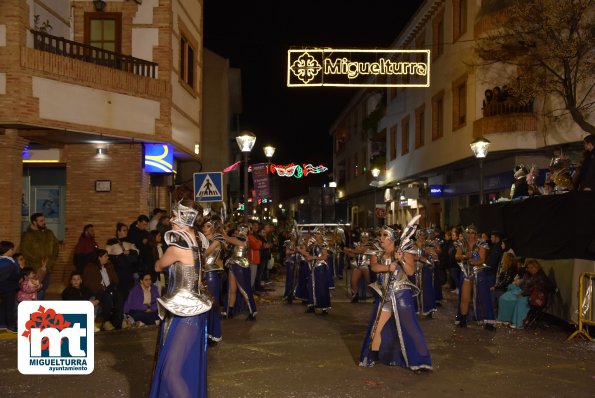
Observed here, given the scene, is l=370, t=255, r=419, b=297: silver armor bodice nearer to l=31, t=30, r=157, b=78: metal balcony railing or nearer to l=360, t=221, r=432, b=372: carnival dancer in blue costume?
l=360, t=221, r=432, b=372: carnival dancer in blue costume

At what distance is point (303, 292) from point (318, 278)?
193cm

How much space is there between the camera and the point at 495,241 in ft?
49.4

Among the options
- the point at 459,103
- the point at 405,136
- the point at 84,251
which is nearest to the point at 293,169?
the point at 405,136

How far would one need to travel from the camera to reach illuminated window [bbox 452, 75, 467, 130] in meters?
26.9

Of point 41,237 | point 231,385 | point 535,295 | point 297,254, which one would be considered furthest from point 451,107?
point 231,385

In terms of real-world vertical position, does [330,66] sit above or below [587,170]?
above

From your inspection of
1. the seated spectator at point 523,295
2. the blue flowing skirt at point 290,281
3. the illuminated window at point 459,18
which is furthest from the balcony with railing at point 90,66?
the illuminated window at point 459,18

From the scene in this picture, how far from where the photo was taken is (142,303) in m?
12.4

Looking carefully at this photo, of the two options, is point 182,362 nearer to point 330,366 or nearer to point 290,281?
point 330,366

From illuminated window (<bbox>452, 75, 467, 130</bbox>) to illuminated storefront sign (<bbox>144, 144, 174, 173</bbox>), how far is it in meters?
12.8

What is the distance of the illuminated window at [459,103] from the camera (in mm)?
26938

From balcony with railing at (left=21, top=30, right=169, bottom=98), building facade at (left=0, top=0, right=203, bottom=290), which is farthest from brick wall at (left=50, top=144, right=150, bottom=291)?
balcony with railing at (left=21, top=30, right=169, bottom=98)

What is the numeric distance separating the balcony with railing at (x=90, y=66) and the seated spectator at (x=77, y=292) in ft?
18.2

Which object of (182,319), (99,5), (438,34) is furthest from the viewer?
(438,34)
